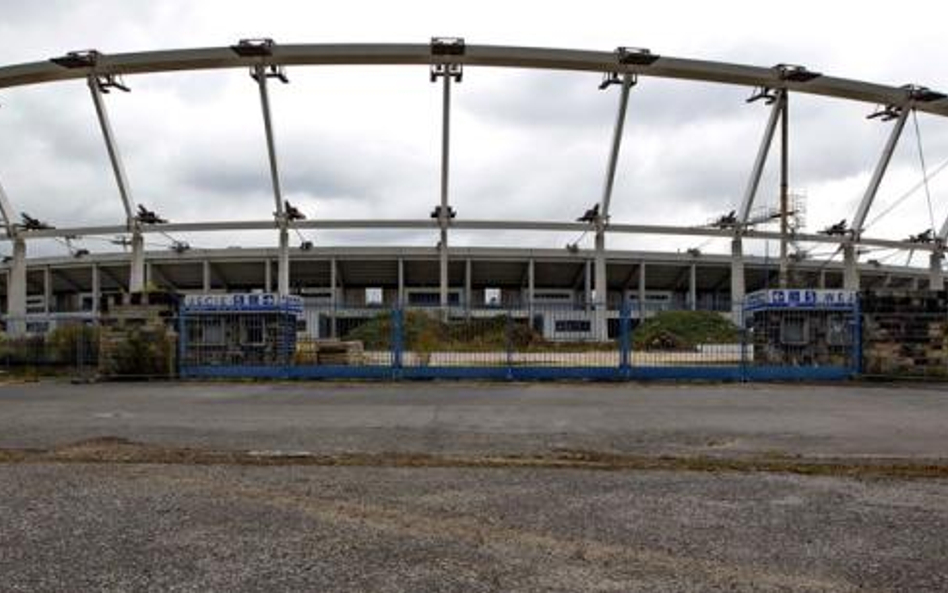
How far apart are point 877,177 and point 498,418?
1484 inches

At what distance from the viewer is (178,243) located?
55.3m

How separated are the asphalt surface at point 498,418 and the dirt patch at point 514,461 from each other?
1.34 feet

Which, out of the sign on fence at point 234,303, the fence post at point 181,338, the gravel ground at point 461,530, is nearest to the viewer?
the gravel ground at point 461,530

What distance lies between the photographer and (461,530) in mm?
5215

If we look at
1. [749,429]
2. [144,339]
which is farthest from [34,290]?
[749,429]

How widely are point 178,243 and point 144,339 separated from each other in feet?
126

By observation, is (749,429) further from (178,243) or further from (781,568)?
(178,243)

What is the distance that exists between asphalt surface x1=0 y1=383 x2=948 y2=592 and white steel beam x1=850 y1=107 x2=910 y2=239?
33.0 metres

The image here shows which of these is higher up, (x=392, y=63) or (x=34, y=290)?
(x=392, y=63)

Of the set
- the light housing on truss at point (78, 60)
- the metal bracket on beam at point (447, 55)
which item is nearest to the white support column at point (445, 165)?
the metal bracket on beam at point (447, 55)

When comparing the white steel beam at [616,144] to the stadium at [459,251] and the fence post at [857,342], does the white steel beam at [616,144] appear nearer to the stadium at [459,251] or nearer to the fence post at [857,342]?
the stadium at [459,251]

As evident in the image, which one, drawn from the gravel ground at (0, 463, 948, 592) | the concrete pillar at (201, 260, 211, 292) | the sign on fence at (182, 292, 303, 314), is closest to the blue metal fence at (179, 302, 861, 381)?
the sign on fence at (182, 292, 303, 314)

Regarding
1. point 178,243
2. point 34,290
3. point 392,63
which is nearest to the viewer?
point 392,63

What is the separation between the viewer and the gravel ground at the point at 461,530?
14.0ft
